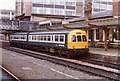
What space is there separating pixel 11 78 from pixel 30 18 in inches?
2555

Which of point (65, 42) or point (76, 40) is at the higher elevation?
point (76, 40)

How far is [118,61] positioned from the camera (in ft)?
68.9

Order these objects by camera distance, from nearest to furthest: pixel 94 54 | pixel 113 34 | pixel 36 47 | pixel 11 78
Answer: pixel 11 78 < pixel 94 54 < pixel 113 34 < pixel 36 47

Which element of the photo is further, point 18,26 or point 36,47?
point 18,26

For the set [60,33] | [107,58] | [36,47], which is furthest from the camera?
[36,47]

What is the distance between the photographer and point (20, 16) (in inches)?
3435

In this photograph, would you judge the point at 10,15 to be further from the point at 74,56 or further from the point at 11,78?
the point at 11,78

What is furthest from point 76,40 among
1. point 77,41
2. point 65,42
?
point 65,42

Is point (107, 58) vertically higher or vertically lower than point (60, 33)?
lower

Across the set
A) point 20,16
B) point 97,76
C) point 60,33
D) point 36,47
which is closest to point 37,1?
point 20,16

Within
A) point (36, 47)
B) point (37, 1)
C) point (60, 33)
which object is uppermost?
point (37, 1)

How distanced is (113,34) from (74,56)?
29.1 ft

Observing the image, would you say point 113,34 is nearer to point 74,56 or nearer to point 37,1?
point 74,56

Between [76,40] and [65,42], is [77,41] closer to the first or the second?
[76,40]
